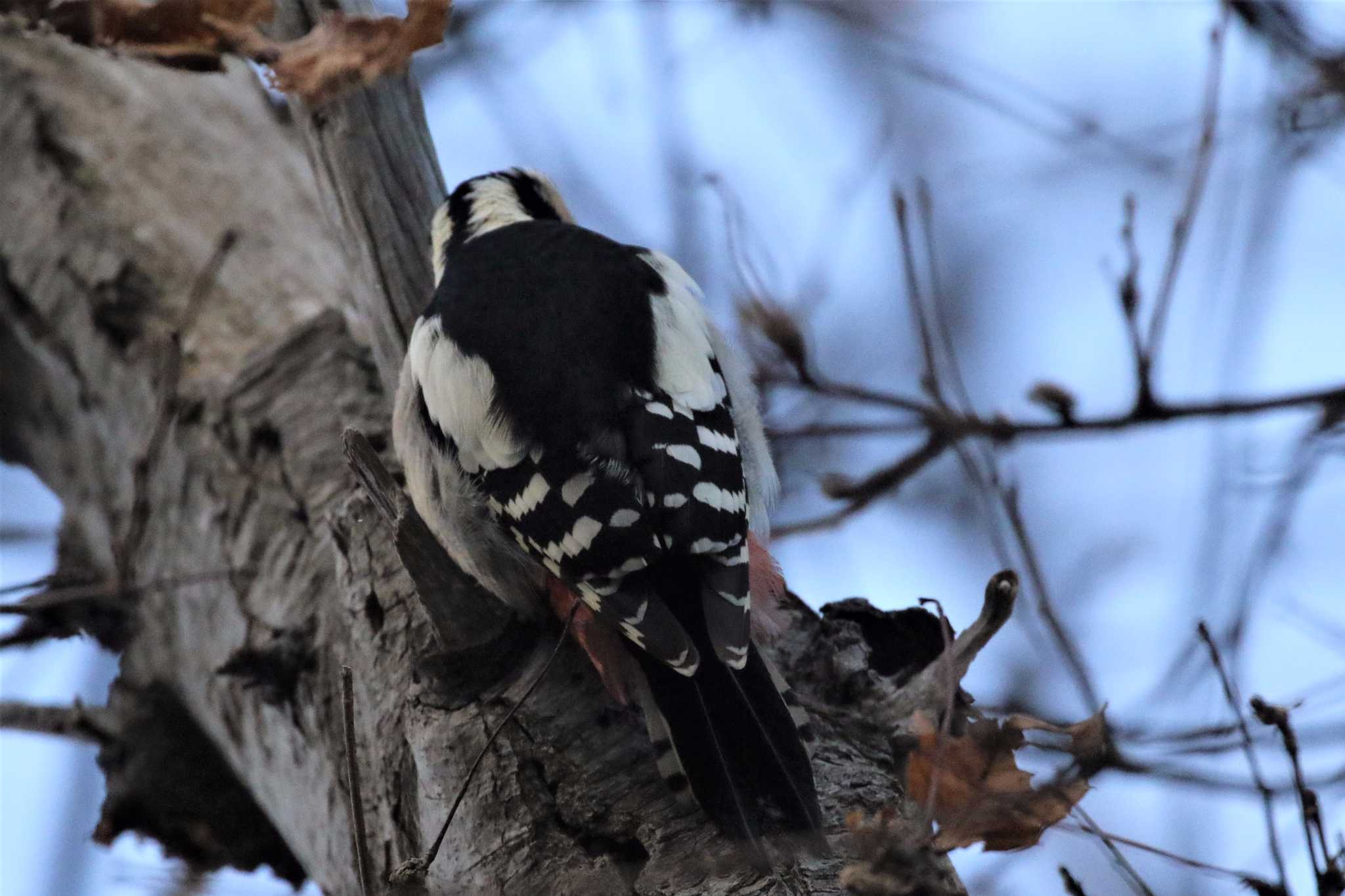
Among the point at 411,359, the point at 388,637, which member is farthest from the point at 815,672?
the point at 411,359

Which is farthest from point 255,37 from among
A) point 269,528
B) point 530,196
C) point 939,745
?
point 939,745

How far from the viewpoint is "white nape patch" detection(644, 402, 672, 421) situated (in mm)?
2697

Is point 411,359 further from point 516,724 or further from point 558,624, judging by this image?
point 516,724

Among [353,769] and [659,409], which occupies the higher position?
[659,409]

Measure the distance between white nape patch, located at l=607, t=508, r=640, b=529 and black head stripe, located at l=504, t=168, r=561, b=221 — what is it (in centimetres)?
171

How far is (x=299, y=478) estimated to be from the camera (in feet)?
10.3

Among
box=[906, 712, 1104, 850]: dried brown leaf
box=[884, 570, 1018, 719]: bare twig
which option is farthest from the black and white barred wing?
box=[906, 712, 1104, 850]: dried brown leaf

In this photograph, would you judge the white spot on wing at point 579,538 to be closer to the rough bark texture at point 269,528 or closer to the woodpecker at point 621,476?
the woodpecker at point 621,476

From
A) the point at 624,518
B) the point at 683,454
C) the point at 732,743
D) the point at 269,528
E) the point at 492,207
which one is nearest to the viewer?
the point at 732,743

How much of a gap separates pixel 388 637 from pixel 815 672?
2.66ft

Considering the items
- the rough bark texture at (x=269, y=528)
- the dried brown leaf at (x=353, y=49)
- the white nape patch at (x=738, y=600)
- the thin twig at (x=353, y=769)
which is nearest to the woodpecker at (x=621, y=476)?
the white nape patch at (x=738, y=600)

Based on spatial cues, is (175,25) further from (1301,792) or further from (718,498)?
(1301,792)

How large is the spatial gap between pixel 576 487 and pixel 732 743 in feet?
1.90

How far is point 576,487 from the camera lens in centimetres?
256
